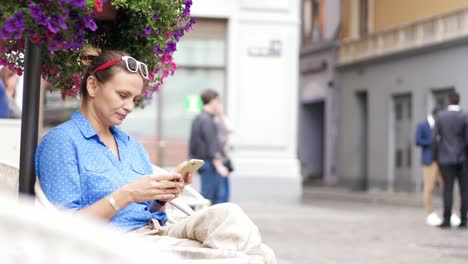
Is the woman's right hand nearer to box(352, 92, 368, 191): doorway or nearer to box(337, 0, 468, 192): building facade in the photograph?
box(337, 0, 468, 192): building facade

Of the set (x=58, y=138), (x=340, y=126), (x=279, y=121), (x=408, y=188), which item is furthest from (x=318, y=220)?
(x=340, y=126)

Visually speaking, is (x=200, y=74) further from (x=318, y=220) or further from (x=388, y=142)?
(x=388, y=142)

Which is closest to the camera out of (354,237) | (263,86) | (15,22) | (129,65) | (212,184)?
(15,22)

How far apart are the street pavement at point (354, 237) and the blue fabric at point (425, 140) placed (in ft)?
3.41

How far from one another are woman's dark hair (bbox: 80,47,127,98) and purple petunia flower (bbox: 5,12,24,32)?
49 cm

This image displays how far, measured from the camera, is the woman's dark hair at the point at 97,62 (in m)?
3.60

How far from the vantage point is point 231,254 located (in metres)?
2.91

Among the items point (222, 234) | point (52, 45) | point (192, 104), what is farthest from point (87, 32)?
point (192, 104)

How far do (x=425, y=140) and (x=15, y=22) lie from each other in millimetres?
12520

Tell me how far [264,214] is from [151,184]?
12.5 metres

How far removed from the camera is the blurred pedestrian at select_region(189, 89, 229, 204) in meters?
11.3

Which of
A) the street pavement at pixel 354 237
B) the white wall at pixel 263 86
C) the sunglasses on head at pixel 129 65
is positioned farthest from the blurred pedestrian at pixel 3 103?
the white wall at pixel 263 86

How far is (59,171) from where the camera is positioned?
3377 mm

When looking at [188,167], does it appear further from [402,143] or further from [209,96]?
[402,143]
